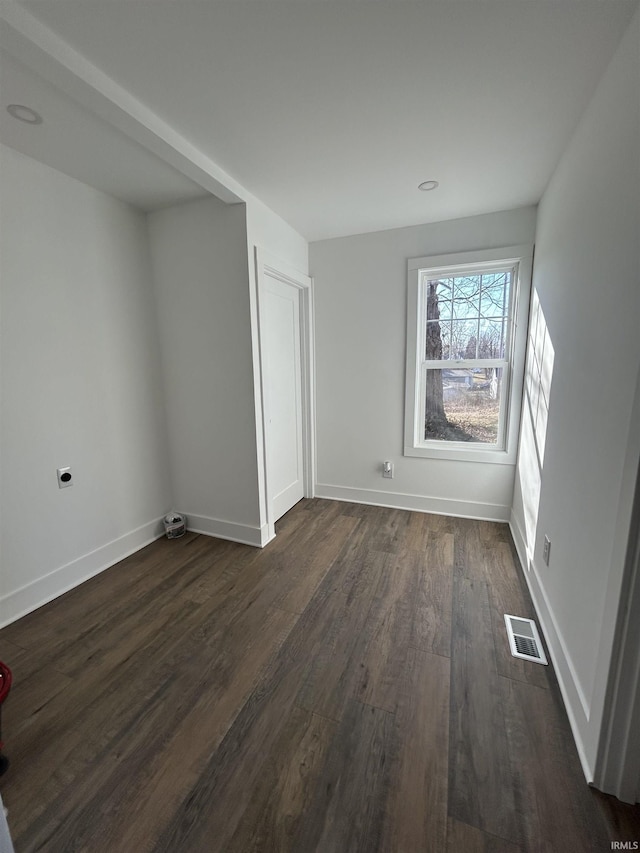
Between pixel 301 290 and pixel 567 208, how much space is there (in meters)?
2.06

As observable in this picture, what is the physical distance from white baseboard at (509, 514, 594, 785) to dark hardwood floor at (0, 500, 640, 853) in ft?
0.14

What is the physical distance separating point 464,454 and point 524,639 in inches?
60.3

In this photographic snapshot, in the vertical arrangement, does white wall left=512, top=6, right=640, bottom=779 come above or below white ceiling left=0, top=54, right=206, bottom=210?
below

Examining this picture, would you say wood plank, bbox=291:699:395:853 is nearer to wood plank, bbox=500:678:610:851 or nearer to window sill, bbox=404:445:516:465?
wood plank, bbox=500:678:610:851

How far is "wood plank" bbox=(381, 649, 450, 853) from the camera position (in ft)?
3.37

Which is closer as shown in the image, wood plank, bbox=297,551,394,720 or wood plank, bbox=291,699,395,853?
wood plank, bbox=291,699,395,853

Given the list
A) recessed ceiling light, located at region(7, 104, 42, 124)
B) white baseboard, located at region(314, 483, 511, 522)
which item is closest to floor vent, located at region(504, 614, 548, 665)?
white baseboard, located at region(314, 483, 511, 522)

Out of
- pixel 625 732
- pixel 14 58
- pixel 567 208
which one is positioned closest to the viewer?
pixel 625 732

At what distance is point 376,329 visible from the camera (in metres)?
3.15

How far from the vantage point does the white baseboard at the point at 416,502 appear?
3.01 metres

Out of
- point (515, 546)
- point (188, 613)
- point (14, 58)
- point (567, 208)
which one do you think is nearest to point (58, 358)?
point (14, 58)

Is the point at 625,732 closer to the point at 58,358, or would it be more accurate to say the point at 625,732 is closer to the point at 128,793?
the point at 128,793

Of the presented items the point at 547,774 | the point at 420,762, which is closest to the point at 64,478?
the point at 420,762

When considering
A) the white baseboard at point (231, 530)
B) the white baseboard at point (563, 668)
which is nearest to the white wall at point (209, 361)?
the white baseboard at point (231, 530)
